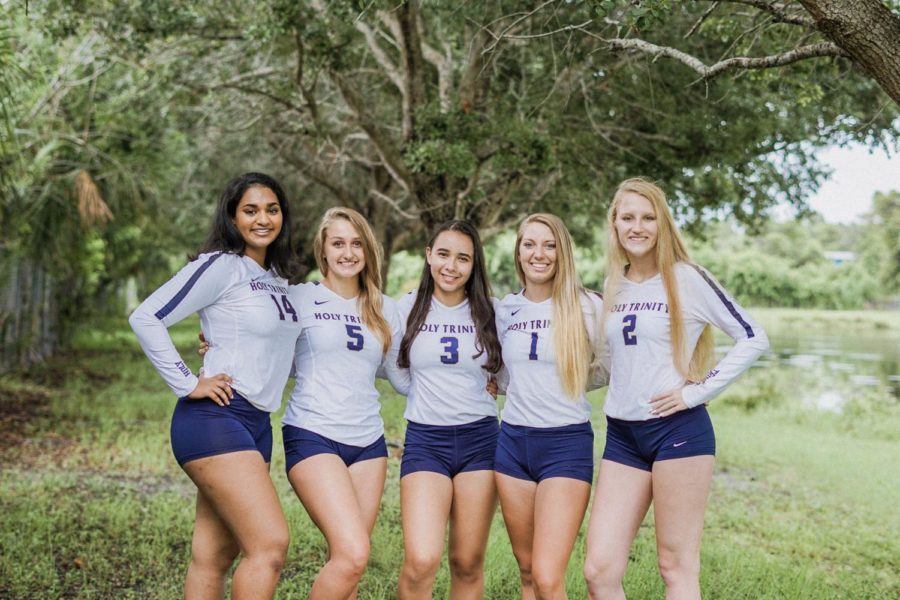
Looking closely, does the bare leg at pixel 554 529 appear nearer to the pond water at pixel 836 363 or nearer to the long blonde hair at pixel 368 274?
the long blonde hair at pixel 368 274

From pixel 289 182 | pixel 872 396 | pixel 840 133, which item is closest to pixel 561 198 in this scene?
pixel 840 133

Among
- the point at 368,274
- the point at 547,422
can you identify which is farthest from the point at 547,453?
the point at 368,274

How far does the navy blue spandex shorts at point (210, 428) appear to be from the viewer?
11.6ft

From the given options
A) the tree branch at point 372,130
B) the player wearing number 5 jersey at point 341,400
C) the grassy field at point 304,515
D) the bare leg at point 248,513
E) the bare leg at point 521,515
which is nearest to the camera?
the bare leg at point 248,513

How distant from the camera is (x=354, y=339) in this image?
4.04 metres

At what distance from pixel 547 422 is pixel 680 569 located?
81cm

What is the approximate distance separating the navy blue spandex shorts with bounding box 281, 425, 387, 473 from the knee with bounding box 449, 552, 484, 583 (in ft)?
1.92

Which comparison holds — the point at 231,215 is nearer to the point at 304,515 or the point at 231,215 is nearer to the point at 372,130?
the point at 304,515

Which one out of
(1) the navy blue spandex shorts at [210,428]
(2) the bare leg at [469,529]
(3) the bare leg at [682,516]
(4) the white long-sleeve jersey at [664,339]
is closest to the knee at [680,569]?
(3) the bare leg at [682,516]

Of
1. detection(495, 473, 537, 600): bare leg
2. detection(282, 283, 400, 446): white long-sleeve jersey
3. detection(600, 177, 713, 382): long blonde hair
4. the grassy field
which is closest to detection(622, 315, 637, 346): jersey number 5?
detection(600, 177, 713, 382): long blonde hair

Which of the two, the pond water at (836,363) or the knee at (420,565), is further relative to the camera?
the pond water at (836,363)

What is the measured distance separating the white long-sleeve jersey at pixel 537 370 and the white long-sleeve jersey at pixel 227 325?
100cm

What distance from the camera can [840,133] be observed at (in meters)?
10.2

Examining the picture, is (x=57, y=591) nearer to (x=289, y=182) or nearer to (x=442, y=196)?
(x=442, y=196)
